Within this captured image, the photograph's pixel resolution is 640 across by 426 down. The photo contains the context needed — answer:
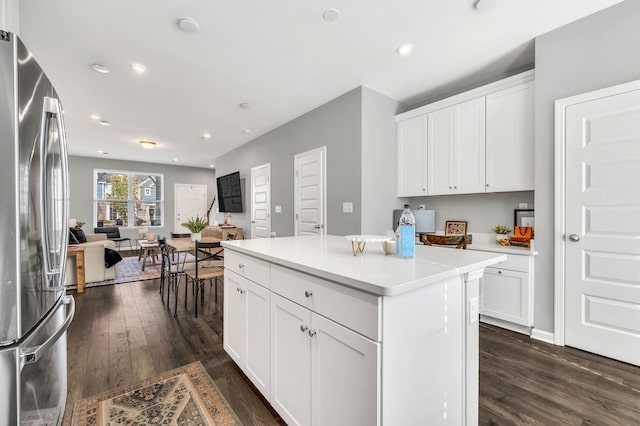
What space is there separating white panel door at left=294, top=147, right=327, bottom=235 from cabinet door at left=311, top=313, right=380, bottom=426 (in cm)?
284

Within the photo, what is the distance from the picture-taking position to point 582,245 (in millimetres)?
2291

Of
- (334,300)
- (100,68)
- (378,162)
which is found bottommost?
(334,300)

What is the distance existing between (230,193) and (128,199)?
13.4 feet

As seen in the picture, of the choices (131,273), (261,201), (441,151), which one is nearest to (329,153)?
(441,151)

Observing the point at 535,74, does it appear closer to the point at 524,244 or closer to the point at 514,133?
the point at 514,133

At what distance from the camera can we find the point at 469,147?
10.3 feet

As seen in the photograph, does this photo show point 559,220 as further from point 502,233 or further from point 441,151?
point 441,151

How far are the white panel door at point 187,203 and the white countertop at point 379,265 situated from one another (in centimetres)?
861

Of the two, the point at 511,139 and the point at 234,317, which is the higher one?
the point at 511,139

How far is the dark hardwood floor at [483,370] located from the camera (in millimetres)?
1630

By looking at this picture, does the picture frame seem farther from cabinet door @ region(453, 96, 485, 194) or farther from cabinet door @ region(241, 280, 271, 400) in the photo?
cabinet door @ region(241, 280, 271, 400)

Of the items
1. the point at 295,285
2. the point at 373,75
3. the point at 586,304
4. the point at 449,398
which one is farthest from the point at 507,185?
the point at 295,285

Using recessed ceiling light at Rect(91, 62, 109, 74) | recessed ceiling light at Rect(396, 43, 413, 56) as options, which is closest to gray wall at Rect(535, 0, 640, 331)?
recessed ceiling light at Rect(396, 43, 413, 56)

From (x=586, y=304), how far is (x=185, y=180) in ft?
32.8
